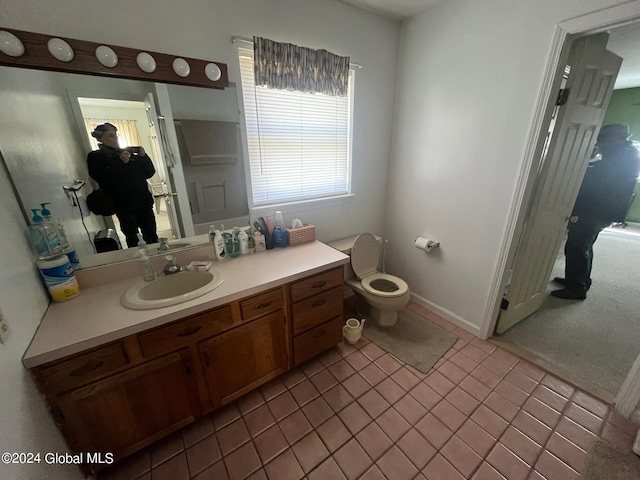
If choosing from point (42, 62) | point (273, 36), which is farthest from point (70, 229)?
point (273, 36)

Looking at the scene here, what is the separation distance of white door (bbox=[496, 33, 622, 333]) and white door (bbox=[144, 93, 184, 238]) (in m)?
2.35

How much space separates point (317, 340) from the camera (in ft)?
5.76

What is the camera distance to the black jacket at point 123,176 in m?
1.29

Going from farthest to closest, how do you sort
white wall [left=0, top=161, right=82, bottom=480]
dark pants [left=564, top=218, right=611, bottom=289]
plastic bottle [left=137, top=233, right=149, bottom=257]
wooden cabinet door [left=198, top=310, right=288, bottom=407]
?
dark pants [left=564, top=218, right=611, bottom=289] → plastic bottle [left=137, top=233, right=149, bottom=257] → wooden cabinet door [left=198, top=310, right=288, bottom=407] → white wall [left=0, top=161, right=82, bottom=480]

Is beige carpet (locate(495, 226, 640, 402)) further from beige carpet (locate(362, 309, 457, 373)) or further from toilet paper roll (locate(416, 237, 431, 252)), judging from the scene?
toilet paper roll (locate(416, 237, 431, 252))

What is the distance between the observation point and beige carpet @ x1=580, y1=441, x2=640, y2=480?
3.87 ft

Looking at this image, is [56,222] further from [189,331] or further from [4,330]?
[189,331]

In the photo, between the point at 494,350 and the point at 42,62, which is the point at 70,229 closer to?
the point at 42,62

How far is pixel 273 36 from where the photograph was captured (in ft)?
5.23

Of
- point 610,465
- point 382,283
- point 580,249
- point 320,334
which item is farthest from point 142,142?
point 580,249

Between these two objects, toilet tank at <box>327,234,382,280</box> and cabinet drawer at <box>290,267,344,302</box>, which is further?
toilet tank at <box>327,234,382,280</box>

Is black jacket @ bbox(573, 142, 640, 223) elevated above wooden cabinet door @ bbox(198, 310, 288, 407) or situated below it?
above

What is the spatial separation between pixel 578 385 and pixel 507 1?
2433 mm

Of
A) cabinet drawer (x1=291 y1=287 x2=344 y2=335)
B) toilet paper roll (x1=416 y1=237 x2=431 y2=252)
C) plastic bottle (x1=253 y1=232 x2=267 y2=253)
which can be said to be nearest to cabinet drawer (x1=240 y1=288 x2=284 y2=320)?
cabinet drawer (x1=291 y1=287 x2=344 y2=335)
